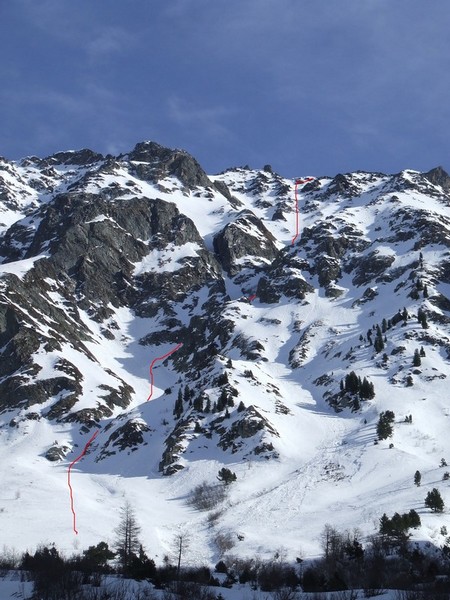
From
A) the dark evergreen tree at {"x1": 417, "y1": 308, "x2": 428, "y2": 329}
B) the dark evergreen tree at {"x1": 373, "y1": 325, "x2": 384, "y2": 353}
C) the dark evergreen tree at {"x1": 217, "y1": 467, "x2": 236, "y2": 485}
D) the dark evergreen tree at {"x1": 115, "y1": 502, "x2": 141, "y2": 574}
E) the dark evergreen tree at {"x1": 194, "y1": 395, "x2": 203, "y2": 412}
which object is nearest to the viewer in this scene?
the dark evergreen tree at {"x1": 115, "y1": 502, "x2": 141, "y2": 574}

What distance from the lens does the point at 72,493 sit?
382 feet

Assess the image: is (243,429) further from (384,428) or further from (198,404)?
(384,428)

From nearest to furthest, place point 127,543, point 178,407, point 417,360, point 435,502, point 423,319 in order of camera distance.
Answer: point 127,543, point 435,502, point 178,407, point 417,360, point 423,319

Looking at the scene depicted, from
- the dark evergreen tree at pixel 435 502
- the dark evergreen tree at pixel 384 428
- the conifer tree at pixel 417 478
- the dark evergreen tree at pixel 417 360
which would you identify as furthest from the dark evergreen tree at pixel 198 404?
the dark evergreen tree at pixel 435 502

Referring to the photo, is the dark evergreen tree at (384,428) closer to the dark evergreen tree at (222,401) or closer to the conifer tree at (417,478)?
the conifer tree at (417,478)

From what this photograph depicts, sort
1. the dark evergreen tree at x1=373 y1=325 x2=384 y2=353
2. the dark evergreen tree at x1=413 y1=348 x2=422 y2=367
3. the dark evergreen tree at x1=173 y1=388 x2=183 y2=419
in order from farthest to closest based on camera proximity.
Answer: the dark evergreen tree at x1=373 y1=325 x2=384 y2=353, the dark evergreen tree at x1=413 y1=348 x2=422 y2=367, the dark evergreen tree at x1=173 y1=388 x2=183 y2=419

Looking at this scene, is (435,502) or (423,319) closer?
(435,502)

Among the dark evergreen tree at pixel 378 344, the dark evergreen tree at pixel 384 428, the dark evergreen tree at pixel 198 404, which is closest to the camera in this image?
the dark evergreen tree at pixel 384 428

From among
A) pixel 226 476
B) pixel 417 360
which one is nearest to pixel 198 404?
pixel 226 476

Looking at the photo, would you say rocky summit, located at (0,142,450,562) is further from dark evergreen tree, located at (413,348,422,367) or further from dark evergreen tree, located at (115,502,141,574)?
dark evergreen tree, located at (115,502,141,574)

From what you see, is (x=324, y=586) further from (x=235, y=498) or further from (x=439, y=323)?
(x=439, y=323)

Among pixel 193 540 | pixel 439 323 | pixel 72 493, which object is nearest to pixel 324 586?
pixel 193 540

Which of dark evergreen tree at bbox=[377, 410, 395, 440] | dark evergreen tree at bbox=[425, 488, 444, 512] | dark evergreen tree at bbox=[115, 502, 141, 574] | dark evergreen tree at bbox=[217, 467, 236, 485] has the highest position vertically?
dark evergreen tree at bbox=[377, 410, 395, 440]

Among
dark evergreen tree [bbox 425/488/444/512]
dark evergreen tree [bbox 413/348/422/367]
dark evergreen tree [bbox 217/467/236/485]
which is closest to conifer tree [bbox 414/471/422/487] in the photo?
dark evergreen tree [bbox 425/488/444/512]
